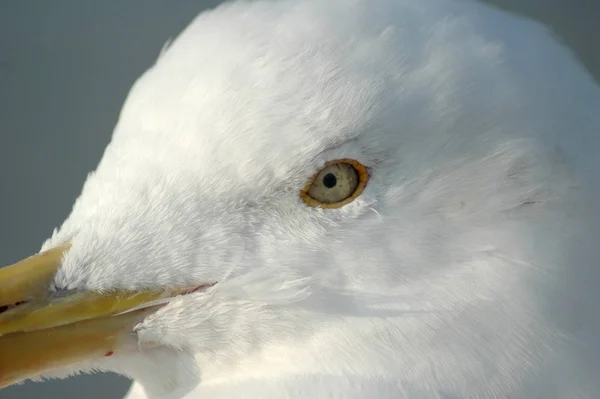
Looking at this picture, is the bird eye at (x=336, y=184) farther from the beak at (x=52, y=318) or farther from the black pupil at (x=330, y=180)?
the beak at (x=52, y=318)

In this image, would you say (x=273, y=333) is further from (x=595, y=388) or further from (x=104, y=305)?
(x=595, y=388)

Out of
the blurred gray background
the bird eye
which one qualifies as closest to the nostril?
the bird eye

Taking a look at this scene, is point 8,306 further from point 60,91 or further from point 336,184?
point 60,91

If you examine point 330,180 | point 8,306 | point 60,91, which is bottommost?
point 8,306

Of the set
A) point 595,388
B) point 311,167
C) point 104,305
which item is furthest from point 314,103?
point 595,388

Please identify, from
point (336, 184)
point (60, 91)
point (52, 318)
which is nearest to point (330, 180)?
point (336, 184)

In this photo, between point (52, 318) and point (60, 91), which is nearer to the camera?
point (52, 318)

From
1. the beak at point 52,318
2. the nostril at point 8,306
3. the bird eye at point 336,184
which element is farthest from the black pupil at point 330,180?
the nostril at point 8,306

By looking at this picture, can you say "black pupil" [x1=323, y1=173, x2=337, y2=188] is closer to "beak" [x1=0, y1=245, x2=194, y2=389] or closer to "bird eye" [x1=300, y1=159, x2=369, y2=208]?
"bird eye" [x1=300, y1=159, x2=369, y2=208]
